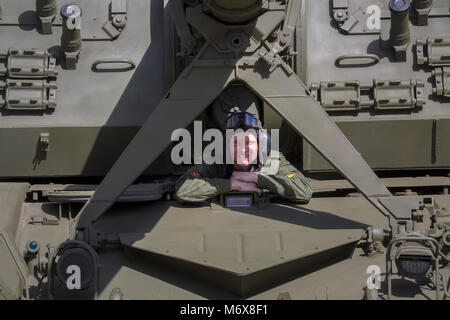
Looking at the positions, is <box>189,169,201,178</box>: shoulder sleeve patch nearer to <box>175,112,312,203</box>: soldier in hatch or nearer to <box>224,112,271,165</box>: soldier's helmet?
<box>175,112,312,203</box>: soldier in hatch

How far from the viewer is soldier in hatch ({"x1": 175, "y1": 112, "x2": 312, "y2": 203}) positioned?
1045cm

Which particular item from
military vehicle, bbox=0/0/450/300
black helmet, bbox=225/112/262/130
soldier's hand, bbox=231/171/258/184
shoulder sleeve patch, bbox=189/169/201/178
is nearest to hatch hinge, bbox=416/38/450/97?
military vehicle, bbox=0/0/450/300

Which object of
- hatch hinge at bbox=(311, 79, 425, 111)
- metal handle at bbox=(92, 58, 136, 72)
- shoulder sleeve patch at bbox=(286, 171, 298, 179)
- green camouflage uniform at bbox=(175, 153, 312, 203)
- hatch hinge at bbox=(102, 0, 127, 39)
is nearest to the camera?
green camouflage uniform at bbox=(175, 153, 312, 203)

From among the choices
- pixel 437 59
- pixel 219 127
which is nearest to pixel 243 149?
pixel 219 127

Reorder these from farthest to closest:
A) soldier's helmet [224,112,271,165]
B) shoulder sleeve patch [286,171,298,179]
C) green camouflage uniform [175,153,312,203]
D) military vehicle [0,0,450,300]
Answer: soldier's helmet [224,112,271,165] → shoulder sleeve patch [286,171,298,179] → green camouflage uniform [175,153,312,203] → military vehicle [0,0,450,300]

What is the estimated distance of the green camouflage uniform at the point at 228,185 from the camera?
1044 centimetres

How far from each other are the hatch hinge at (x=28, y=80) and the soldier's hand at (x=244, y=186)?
2189mm

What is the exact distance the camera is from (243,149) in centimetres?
1060

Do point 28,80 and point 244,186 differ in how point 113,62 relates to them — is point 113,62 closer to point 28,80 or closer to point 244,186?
point 28,80

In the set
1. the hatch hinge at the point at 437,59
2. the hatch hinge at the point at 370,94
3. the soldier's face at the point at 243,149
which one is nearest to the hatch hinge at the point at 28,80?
the soldier's face at the point at 243,149

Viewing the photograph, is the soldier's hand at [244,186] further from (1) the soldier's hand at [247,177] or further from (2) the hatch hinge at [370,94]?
(2) the hatch hinge at [370,94]

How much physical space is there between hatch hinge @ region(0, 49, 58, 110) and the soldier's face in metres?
2.05
